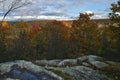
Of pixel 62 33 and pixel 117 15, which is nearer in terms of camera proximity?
pixel 117 15

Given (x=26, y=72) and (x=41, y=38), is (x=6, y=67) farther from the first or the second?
(x=41, y=38)

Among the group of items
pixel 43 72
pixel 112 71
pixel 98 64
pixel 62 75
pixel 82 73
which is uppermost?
pixel 43 72

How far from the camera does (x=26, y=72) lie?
1027 centimetres

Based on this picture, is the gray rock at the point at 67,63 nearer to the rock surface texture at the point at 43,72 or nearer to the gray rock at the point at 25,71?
the rock surface texture at the point at 43,72

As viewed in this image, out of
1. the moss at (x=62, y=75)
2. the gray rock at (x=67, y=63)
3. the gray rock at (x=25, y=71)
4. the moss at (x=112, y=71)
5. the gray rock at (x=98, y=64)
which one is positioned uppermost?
the gray rock at (x=25, y=71)

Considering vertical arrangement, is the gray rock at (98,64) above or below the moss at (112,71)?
above

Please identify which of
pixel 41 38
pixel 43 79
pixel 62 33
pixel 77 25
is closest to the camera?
pixel 43 79

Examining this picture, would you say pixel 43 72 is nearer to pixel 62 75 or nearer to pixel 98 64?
pixel 62 75

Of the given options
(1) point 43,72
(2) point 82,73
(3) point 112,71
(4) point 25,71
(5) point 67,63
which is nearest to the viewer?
(4) point 25,71

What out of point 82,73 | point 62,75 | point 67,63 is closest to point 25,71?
point 62,75

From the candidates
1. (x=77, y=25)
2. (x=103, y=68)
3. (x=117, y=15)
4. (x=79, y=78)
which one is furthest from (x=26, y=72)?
(x=77, y=25)

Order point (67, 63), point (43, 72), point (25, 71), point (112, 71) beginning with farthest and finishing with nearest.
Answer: point (67, 63) → point (112, 71) → point (43, 72) → point (25, 71)

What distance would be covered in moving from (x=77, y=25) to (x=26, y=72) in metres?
49.9

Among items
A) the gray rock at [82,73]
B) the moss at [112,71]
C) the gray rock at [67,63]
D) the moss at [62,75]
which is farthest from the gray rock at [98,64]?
the moss at [62,75]
